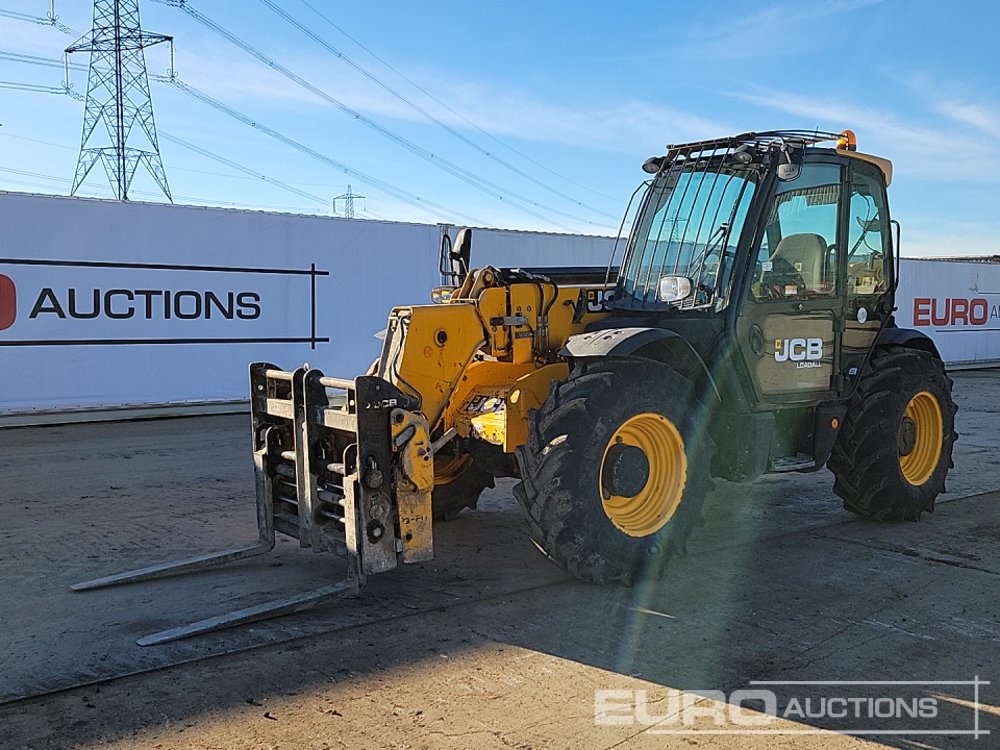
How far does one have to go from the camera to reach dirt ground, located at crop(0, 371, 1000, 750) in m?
3.54

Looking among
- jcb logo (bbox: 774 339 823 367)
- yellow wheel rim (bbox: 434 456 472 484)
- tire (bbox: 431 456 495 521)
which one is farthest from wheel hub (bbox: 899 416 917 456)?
yellow wheel rim (bbox: 434 456 472 484)

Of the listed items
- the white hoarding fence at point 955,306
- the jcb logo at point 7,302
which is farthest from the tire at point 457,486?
the white hoarding fence at point 955,306

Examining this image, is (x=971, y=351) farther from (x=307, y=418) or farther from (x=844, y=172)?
(x=307, y=418)

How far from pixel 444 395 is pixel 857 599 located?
2.58 m

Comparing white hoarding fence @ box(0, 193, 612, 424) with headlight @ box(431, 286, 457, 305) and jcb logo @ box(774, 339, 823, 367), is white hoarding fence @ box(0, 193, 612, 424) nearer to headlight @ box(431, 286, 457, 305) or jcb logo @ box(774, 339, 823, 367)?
headlight @ box(431, 286, 457, 305)

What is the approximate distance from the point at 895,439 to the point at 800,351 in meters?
1.04

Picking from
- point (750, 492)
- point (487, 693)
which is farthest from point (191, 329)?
point (487, 693)

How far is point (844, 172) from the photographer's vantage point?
251 inches

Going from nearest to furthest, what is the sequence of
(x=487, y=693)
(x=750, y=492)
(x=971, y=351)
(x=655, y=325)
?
(x=487, y=693) → (x=655, y=325) → (x=750, y=492) → (x=971, y=351)

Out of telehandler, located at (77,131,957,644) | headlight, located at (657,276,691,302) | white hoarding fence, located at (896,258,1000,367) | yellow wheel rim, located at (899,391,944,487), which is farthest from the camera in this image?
white hoarding fence, located at (896,258,1000,367)

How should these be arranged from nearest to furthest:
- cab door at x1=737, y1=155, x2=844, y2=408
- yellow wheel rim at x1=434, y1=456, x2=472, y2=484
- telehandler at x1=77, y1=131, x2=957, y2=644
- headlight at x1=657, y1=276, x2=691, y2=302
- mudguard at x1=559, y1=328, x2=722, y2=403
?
telehandler at x1=77, y1=131, x2=957, y2=644 → mudguard at x1=559, y1=328, x2=722, y2=403 → headlight at x1=657, y1=276, x2=691, y2=302 → cab door at x1=737, y1=155, x2=844, y2=408 → yellow wheel rim at x1=434, y1=456, x2=472, y2=484

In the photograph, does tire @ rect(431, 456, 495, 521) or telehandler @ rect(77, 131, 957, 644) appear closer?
telehandler @ rect(77, 131, 957, 644)

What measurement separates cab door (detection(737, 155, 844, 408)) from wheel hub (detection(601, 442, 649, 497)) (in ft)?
3.70

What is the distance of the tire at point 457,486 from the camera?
252 inches
